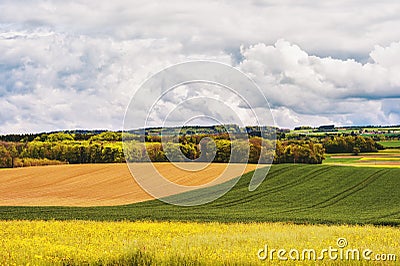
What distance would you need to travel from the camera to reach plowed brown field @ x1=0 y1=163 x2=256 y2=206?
53.1m

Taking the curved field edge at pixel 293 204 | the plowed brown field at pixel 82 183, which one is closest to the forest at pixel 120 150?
the plowed brown field at pixel 82 183

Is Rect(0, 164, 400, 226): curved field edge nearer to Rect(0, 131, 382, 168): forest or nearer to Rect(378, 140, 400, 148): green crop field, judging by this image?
Rect(0, 131, 382, 168): forest

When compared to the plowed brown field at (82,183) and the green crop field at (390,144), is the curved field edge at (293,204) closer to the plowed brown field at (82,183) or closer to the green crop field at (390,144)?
the plowed brown field at (82,183)

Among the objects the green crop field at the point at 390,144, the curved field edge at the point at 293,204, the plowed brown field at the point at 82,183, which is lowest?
the curved field edge at the point at 293,204

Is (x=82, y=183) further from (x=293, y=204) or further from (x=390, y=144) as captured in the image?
(x=390, y=144)

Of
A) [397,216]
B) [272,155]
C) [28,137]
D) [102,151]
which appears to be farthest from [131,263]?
[28,137]

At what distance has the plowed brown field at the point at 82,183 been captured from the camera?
53062 mm

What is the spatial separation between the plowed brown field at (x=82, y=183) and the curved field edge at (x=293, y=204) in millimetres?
4033

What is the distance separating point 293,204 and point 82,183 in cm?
2516

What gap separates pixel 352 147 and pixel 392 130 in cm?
3849

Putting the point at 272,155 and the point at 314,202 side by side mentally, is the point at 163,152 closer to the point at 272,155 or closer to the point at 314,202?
the point at 272,155

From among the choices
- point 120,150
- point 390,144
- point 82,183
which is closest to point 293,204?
point 82,183

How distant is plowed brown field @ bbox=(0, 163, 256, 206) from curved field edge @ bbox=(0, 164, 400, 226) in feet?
13.2

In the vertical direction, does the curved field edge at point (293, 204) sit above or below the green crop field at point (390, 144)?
below
